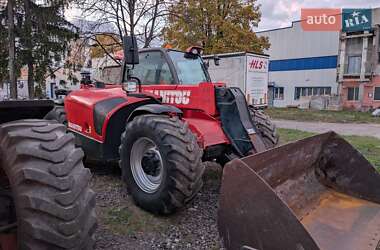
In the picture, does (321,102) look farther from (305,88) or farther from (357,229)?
(357,229)

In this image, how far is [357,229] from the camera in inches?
124

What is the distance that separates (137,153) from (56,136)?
222cm

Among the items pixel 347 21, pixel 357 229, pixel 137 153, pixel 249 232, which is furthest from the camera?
pixel 347 21

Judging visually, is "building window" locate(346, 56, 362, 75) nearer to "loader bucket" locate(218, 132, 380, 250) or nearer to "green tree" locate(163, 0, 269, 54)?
"green tree" locate(163, 0, 269, 54)

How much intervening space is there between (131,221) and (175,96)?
1864 mm

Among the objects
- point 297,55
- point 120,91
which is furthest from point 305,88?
point 120,91

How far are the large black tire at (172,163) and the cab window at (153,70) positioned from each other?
1.20 meters

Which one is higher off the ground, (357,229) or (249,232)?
(249,232)

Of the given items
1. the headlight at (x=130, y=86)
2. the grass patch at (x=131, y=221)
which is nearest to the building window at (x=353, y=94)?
the headlight at (x=130, y=86)

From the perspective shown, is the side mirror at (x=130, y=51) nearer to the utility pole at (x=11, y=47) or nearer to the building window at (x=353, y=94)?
the utility pole at (x=11, y=47)

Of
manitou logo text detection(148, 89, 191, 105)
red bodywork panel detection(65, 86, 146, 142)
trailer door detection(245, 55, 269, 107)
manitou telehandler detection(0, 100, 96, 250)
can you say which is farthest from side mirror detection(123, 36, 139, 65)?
trailer door detection(245, 55, 269, 107)

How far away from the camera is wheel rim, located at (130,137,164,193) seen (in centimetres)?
402

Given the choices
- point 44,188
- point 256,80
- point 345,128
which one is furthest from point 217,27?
point 44,188

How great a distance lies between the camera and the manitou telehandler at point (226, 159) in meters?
2.40
